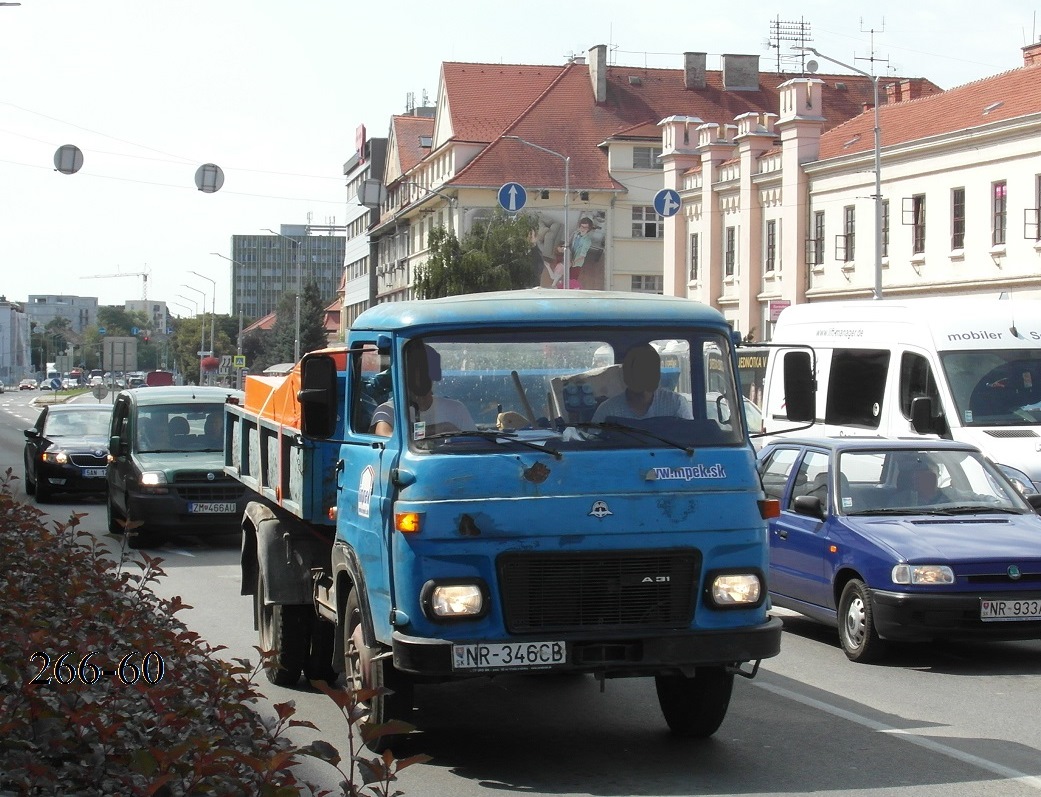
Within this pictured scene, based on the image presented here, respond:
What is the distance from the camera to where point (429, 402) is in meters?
7.65

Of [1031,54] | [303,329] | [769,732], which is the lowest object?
[769,732]

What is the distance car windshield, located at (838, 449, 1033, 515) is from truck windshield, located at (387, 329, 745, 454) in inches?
170

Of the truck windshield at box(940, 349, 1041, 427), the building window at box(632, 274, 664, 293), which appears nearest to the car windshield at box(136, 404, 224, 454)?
the truck windshield at box(940, 349, 1041, 427)

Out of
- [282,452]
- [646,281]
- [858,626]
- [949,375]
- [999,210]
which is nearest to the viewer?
→ [282,452]

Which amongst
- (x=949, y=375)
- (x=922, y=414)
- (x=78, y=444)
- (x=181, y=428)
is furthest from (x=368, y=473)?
(x=78, y=444)

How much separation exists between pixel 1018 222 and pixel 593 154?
4351cm

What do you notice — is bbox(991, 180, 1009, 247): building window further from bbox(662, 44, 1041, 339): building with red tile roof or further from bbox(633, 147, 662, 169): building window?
bbox(633, 147, 662, 169): building window

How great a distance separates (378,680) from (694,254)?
203 ft

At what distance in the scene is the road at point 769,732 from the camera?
24.4 feet

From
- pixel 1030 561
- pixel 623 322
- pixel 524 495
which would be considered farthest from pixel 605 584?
pixel 1030 561

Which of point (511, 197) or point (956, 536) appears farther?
point (511, 197)

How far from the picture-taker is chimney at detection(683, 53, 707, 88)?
296 ft

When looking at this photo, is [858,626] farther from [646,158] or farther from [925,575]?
[646,158]

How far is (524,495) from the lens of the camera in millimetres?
7355
